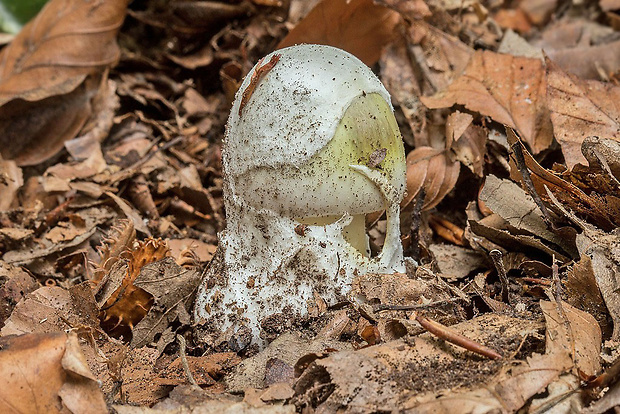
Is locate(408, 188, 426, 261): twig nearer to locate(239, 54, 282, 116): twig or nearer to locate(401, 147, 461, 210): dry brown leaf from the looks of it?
locate(401, 147, 461, 210): dry brown leaf

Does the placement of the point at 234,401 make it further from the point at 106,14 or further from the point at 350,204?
the point at 106,14

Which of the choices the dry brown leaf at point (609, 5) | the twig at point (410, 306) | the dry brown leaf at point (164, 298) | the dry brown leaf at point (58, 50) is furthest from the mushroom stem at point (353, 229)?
the dry brown leaf at point (609, 5)

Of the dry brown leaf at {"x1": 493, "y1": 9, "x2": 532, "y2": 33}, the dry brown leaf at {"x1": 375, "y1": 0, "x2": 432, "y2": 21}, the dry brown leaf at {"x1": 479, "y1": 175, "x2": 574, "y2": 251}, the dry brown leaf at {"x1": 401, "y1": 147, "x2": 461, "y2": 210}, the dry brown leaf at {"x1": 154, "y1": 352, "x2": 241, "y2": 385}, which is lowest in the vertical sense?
the dry brown leaf at {"x1": 154, "y1": 352, "x2": 241, "y2": 385}

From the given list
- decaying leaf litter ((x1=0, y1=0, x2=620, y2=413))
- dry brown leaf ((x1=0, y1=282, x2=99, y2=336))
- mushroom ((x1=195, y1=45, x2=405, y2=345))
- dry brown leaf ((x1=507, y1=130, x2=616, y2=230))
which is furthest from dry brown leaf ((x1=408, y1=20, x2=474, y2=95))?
dry brown leaf ((x1=0, y1=282, x2=99, y2=336))

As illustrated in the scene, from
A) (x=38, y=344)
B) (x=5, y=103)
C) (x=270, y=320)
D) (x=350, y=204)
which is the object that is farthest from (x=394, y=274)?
(x=5, y=103)

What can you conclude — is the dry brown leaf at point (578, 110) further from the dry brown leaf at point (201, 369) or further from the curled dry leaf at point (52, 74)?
the curled dry leaf at point (52, 74)

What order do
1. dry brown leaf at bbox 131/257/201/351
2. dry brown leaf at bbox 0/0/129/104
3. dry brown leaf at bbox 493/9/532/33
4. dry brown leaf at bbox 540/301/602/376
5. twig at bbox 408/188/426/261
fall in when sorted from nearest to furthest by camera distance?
dry brown leaf at bbox 540/301/602/376, dry brown leaf at bbox 131/257/201/351, twig at bbox 408/188/426/261, dry brown leaf at bbox 0/0/129/104, dry brown leaf at bbox 493/9/532/33

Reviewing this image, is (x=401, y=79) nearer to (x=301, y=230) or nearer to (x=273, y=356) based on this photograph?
(x=301, y=230)
